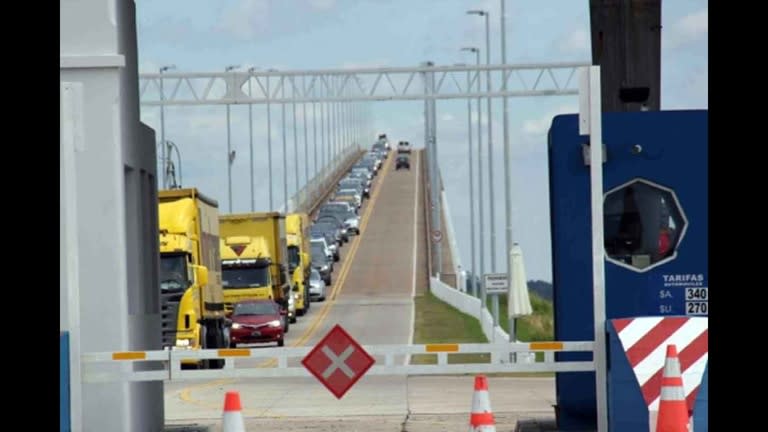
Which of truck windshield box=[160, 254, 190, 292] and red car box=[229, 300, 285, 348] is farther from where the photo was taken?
red car box=[229, 300, 285, 348]

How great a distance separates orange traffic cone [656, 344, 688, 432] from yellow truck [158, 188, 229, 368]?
70.6 ft

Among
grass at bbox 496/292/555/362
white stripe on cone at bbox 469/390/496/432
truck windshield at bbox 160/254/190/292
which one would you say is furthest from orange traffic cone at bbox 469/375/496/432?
grass at bbox 496/292/555/362

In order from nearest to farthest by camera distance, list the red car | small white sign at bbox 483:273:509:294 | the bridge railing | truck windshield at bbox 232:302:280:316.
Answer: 1. small white sign at bbox 483:273:509:294
2. the red car
3. truck windshield at bbox 232:302:280:316
4. the bridge railing

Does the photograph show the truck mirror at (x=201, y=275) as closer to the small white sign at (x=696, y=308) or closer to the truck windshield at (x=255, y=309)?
the truck windshield at (x=255, y=309)

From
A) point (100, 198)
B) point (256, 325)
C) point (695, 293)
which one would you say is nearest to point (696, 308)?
point (695, 293)

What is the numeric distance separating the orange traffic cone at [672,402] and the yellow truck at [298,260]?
5153 centimetres

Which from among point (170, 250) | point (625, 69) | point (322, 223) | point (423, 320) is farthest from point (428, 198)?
point (625, 69)

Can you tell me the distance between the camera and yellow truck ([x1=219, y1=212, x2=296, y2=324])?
54.4 metres

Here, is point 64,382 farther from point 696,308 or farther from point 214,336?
point 214,336

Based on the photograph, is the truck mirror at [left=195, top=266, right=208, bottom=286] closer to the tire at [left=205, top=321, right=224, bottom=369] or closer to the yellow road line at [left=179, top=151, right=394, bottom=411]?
the tire at [left=205, top=321, right=224, bottom=369]

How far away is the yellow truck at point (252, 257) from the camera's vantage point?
54438 mm
